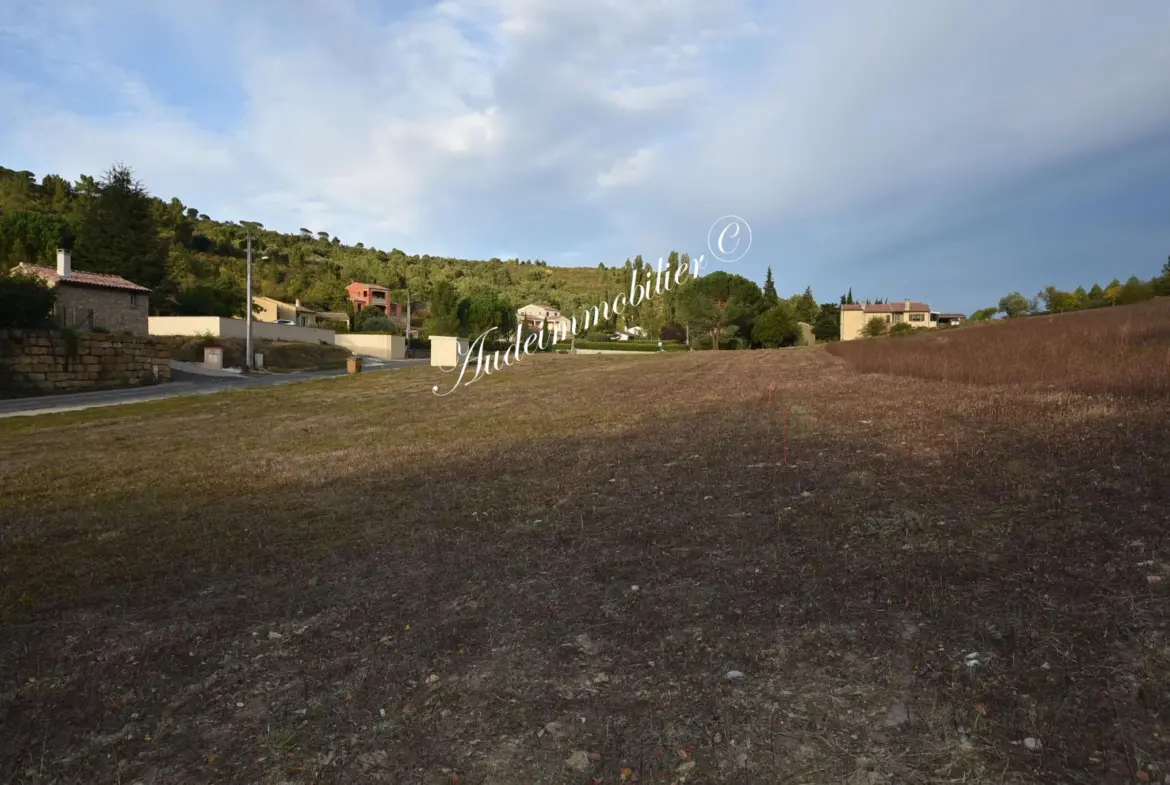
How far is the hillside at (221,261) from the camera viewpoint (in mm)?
47250

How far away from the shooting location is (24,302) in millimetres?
25766

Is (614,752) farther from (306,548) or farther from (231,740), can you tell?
(306,548)

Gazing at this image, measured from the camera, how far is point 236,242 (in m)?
90.8

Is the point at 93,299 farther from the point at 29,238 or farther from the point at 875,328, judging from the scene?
the point at 875,328

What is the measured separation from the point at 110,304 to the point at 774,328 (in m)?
50.8

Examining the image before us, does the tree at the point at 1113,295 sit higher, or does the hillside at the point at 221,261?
the hillside at the point at 221,261

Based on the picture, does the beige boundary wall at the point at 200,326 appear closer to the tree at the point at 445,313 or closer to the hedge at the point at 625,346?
the tree at the point at 445,313

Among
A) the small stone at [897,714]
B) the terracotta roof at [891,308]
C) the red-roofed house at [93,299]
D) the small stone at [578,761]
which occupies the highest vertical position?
the terracotta roof at [891,308]

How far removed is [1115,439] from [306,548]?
8212mm

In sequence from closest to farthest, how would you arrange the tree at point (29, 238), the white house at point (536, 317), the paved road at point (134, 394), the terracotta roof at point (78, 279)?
the paved road at point (134, 394)
the terracotta roof at point (78, 279)
the tree at point (29, 238)
the white house at point (536, 317)

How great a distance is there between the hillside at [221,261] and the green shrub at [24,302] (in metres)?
17.8

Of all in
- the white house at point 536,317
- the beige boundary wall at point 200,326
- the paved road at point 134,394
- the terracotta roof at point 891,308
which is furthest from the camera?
the terracotta roof at point 891,308

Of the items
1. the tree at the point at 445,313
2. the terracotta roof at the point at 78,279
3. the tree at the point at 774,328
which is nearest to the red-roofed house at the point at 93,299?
the terracotta roof at the point at 78,279

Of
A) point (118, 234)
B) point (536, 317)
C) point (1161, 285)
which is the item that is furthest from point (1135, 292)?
point (118, 234)
